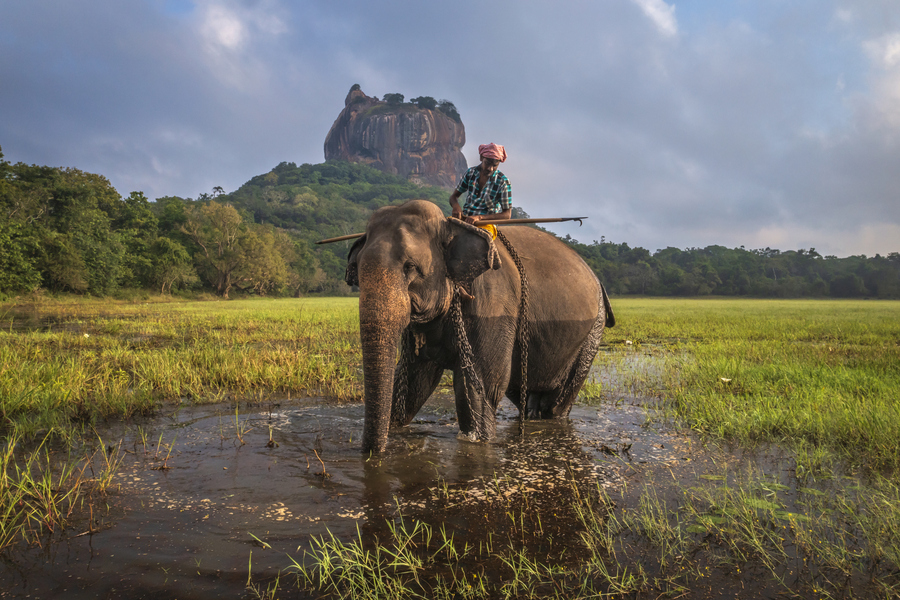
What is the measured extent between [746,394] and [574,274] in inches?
123

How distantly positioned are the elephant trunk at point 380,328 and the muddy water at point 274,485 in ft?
1.80

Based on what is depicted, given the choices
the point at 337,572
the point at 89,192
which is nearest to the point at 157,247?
the point at 89,192

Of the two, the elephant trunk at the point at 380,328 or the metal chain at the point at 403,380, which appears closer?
the elephant trunk at the point at 380,328

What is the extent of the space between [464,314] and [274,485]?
2069 millimetres

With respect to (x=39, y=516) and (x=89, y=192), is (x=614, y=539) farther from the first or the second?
(x=89, y=192)

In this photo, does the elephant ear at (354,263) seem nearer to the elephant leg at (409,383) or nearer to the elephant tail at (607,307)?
the elephant leg at (409,383)

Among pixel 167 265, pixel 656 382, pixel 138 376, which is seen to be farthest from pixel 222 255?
pixel 656 382

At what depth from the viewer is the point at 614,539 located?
2.95 m

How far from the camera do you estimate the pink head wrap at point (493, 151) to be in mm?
5149

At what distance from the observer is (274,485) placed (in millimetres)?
3619

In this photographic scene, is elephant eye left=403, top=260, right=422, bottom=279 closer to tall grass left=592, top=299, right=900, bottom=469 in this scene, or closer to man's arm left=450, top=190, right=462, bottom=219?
man's arm left=450, top=190, right=462, bottom=219

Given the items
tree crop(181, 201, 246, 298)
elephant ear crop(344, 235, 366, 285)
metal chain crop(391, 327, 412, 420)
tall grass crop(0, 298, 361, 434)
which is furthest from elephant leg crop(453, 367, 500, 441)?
tree crop(181, 201, 246, 298)

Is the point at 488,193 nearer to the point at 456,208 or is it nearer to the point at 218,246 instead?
the point at 456,208

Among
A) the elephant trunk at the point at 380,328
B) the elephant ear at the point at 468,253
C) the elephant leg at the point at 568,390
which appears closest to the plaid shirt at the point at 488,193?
the elephant ear at the point at 468,253
